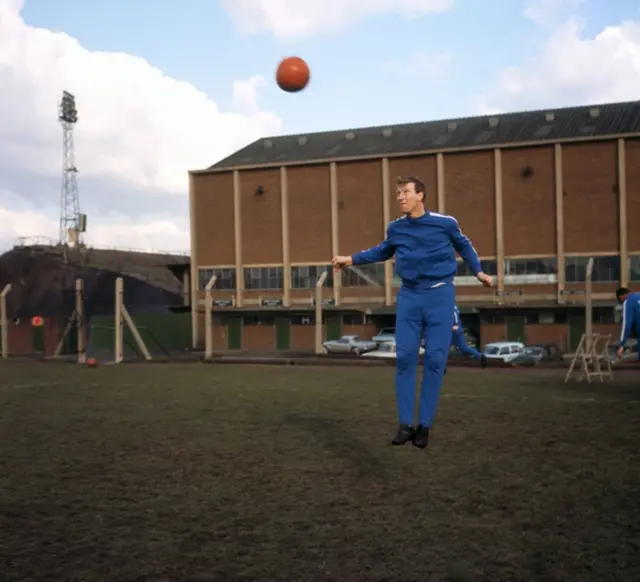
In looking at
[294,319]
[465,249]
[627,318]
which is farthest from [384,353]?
[465,249]

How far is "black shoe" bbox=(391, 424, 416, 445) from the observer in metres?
6.43

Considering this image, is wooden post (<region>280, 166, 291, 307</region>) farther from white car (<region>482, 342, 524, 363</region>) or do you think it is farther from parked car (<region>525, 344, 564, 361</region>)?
white car (<region>482, 342, 524, 363</region>)

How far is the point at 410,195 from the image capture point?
660 centimetres

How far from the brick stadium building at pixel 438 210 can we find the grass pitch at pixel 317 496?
3984 cm

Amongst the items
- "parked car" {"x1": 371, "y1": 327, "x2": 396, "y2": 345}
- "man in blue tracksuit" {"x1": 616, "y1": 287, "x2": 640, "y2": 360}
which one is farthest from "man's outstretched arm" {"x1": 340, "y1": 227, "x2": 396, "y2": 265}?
"parked car" {"x1": 371, "y1": 327, "x2": 396, "y2": 345}

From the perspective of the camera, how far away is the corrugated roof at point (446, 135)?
5156 cm

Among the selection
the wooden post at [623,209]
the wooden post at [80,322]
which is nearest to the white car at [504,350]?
the wooden post at [623,209]

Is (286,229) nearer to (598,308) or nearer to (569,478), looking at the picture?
(598,308)

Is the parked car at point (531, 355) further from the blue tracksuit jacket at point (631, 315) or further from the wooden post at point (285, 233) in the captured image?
the wooden post at point (285, 233)

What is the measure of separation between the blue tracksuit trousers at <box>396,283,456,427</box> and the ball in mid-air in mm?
9877

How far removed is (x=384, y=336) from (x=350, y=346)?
3.66 meters

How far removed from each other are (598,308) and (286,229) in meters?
21.8

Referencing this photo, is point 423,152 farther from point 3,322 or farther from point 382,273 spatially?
point 3,322

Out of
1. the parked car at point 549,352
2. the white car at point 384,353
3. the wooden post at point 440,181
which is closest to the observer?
the white car at point 384,353
